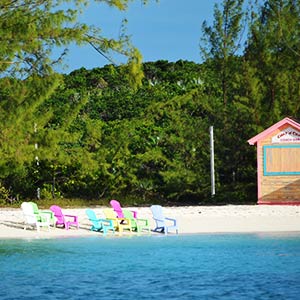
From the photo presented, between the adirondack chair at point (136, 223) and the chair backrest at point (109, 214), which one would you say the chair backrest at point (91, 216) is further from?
the adirondack chair at point (136, 223)

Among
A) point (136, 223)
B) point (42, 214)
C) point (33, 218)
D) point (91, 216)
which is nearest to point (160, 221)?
point (136, 223)

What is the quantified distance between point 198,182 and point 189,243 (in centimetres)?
1064

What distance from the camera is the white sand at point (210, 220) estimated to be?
20953 millimetres

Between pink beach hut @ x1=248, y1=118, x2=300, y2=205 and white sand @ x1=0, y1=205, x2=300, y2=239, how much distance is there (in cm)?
123

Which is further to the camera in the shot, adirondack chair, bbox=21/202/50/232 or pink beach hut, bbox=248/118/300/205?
pink beach hut, bbox=248/118/300/205

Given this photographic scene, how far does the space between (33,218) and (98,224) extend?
164 cm

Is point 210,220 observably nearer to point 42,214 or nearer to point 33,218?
point 42,214

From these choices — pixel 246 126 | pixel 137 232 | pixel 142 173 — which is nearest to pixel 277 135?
pixel 246 126

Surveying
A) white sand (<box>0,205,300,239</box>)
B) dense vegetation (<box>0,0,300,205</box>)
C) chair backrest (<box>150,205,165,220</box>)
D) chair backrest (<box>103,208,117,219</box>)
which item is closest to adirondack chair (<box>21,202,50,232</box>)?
white sand (<box>0,205,300,239</box>)

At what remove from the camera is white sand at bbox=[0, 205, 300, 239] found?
21.0 meters

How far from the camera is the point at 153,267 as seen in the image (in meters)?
16.0

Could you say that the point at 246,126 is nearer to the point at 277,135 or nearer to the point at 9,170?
the point at 277,135

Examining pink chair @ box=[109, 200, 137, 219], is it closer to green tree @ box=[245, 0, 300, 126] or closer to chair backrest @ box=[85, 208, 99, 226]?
chair backrest @ box=[85, 208, 99, 226]

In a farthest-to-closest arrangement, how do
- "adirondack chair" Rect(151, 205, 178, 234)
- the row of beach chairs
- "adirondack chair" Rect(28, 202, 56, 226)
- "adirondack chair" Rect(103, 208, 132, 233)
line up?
"adirondack chair" Rect(28, 202, 56, 226) → "adirondack chair" Rect(103, 208, 132, 233) → the row of beach chairs → "adirondack chair" Rect(151, 205, 178, 234)
